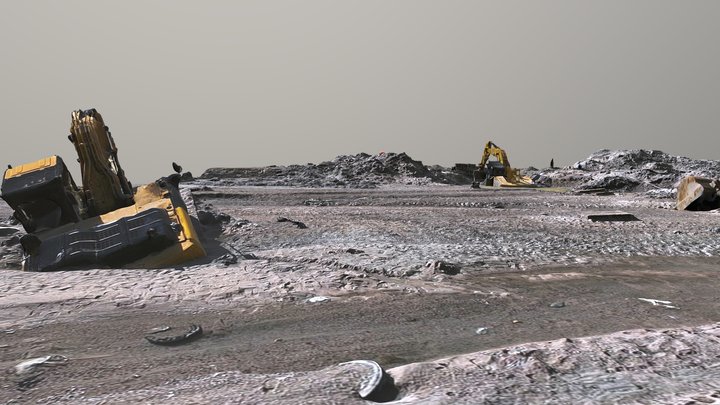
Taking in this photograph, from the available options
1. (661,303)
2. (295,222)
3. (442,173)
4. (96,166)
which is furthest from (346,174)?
(661,303)

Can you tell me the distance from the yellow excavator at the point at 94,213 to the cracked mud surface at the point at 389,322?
1.52 feet

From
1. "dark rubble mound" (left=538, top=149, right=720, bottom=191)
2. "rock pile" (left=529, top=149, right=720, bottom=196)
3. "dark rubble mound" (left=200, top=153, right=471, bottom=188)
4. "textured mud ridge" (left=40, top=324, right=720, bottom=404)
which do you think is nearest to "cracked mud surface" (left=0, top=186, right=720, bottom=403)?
"textured mud ridge" (left=40, top=324, right=720, bottom=404)

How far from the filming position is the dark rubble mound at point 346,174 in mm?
23281

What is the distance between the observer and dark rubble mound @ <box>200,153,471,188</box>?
2328 centimetres

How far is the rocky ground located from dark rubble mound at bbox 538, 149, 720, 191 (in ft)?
41.8

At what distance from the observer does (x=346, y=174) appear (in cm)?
2534

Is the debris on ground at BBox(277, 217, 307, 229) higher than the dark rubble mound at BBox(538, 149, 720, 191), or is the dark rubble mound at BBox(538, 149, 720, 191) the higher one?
the dark rubble mound at BBox(538, 149, 720, 191)

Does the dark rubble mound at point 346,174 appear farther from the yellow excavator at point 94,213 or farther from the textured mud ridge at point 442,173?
the yellow excavator at point 94,213

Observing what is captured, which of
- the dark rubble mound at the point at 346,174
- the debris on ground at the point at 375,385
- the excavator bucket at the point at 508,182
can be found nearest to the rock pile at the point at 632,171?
the excavator bucket at the point at 508,182

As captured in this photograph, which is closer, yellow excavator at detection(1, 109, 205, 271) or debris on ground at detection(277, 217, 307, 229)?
yellow excavator at detection(1, 109, 205, 271)

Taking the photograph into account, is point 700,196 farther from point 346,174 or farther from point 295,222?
point 346,174

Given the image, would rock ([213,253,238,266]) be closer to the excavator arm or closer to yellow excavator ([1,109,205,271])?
yellow excavator ([1,109,205,271])

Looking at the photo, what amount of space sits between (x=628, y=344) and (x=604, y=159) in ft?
84.6

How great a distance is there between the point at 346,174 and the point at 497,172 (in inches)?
267
